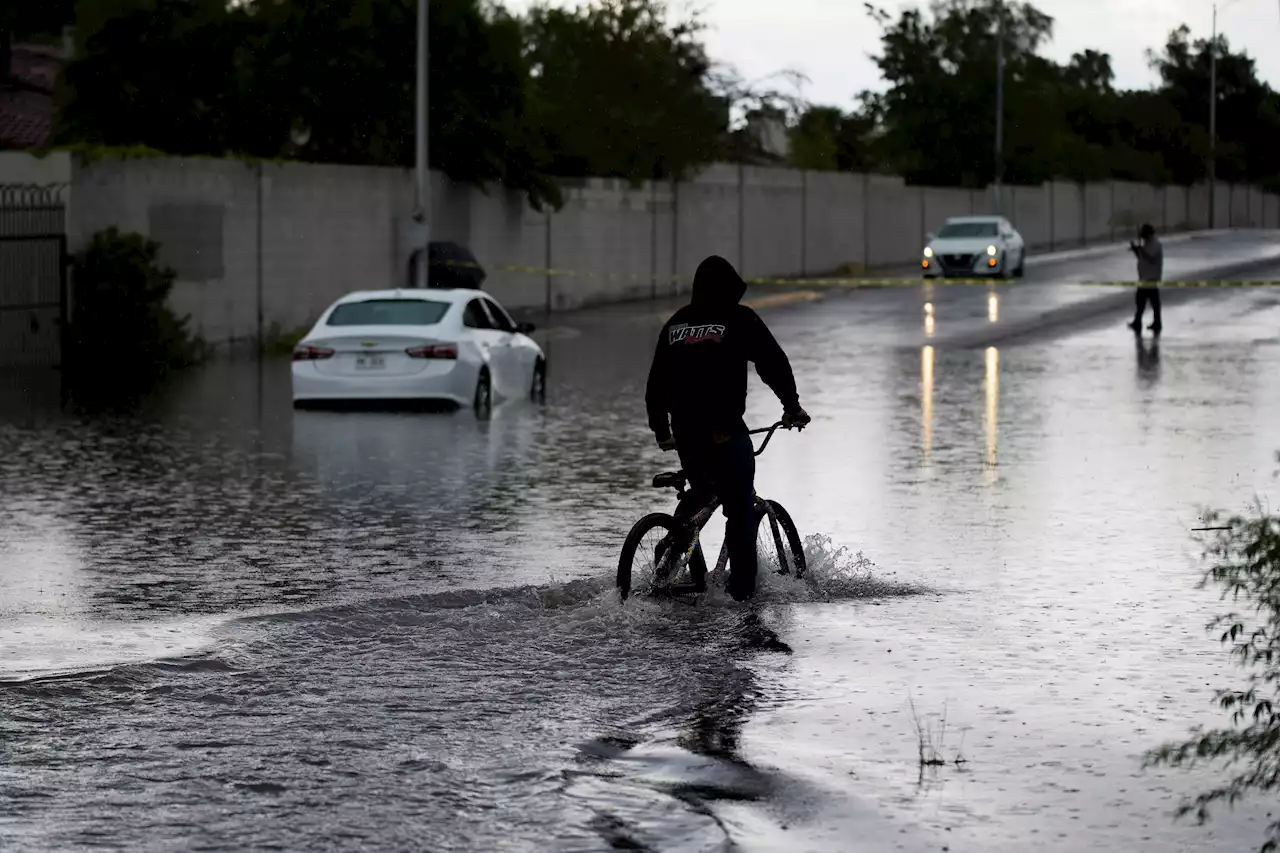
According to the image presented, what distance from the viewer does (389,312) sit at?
2417cm

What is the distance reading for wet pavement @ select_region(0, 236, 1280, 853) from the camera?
7410 mm

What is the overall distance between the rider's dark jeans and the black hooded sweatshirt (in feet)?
0.24

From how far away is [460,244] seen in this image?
42781 millimetres

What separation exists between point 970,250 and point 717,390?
47789 millimetres

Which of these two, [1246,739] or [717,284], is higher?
[717,284]

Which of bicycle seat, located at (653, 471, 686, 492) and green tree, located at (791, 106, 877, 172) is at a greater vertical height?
green tree, located at (791, 106, 877, 172)

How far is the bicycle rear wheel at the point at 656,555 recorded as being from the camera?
1112cm

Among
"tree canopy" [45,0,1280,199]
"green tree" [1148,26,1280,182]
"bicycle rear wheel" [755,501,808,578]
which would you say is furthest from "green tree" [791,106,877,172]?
"bicycle rear wheel" [755,501,808,578]

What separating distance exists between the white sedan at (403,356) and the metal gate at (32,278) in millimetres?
6587

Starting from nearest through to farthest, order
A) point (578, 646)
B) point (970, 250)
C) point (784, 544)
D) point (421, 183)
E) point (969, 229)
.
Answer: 1. point (578, 646)
2. point (784, 544)
3. point (421, 183)
4. point (970, 250)
5. point (969, 229)

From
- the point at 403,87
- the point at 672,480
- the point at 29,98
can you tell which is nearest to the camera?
the point at 672,480

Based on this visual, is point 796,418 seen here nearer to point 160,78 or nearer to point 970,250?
point 160,78

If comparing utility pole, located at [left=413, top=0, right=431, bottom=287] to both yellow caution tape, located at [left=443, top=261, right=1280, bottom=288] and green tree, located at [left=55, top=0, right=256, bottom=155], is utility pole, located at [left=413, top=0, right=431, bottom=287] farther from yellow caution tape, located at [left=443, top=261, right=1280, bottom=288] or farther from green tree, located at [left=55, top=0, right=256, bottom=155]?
green tree, located at [left=55, top=0, right=256, bottom=155]

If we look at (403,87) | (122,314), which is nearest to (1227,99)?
(403,87)
